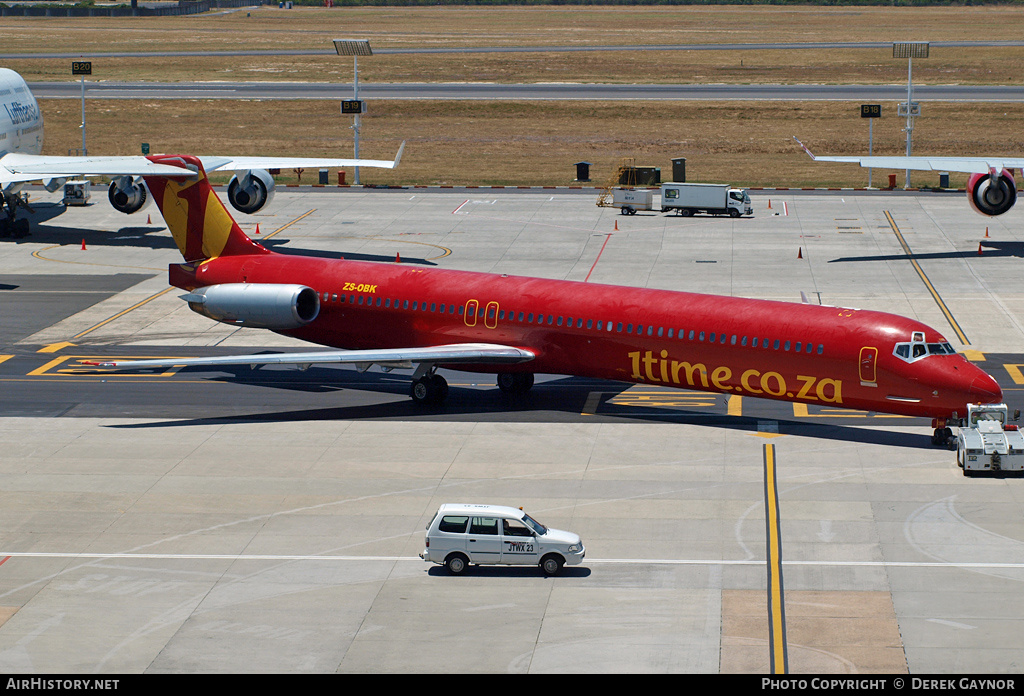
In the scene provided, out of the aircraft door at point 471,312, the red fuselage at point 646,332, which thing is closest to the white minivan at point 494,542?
the red fuselage at point 646,332

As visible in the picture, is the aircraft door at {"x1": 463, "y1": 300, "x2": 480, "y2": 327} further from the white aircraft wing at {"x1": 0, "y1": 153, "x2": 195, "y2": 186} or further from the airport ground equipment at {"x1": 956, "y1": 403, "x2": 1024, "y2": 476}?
the white aircraft wing at {"x1": 0, "y1": 153, "x2": 195, "y2": 186}

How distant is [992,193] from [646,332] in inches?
1449

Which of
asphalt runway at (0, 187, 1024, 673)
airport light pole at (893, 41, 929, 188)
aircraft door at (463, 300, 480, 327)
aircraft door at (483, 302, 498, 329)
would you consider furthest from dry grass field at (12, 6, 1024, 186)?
aircraft door at (483, 302, 498, 329)

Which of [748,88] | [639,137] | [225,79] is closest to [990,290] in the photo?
[639,137]

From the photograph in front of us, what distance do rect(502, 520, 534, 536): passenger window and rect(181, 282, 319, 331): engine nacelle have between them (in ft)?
56.7

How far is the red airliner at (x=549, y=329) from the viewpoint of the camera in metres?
36.5

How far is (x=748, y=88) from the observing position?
143 metres

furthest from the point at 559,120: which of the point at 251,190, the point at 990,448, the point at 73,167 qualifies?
the point at 990,448

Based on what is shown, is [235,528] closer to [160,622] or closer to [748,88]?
[160,622]

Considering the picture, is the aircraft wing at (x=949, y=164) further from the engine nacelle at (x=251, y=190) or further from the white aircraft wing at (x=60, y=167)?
the white aircraft wing at (x=60, y=167)

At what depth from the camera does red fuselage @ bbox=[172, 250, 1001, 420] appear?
119 feet

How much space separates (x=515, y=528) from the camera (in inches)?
1101

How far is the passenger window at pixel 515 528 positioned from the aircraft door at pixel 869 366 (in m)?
13.1

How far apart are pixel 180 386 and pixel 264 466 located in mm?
10844
